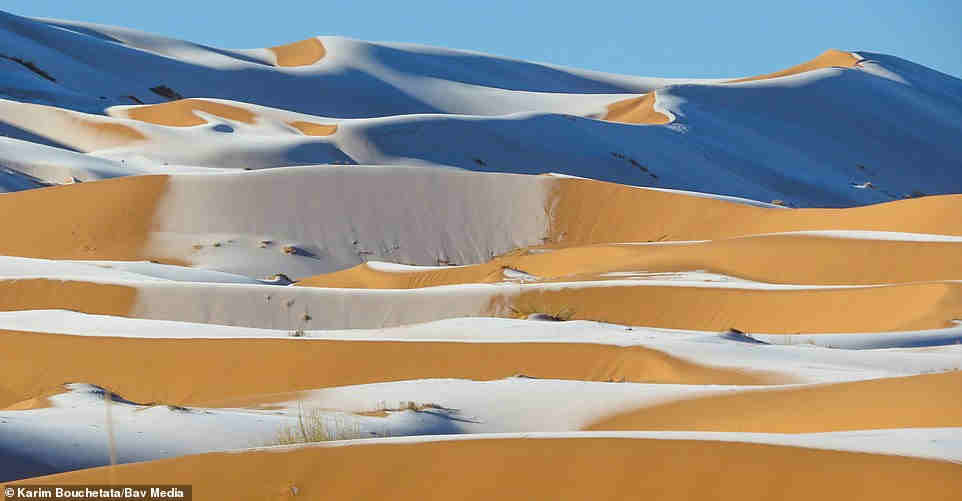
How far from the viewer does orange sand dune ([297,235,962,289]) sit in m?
21.3

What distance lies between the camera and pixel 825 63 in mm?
78500

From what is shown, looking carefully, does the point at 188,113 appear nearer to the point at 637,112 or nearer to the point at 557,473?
the point at 637,112

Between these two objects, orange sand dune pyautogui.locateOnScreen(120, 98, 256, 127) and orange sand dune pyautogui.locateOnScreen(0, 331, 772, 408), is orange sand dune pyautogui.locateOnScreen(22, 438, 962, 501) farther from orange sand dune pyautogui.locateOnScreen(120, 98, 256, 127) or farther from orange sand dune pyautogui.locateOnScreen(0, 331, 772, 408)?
orange sand dune pyautogui.locateOnScreen(120, 98, 256, 127)

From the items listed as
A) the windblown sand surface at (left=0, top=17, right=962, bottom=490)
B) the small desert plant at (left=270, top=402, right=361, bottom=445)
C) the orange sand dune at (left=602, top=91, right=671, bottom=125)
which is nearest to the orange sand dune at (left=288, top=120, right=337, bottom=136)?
the windblown sand surface at (left=0, top=17, right=962, bottom=490)

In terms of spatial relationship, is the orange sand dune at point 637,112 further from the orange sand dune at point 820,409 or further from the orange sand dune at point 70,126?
the orange sand dune at point 820,409

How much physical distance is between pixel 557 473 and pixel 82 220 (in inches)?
1047

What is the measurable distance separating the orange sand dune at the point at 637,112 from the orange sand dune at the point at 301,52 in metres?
22.5

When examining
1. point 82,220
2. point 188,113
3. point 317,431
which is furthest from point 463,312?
point 188,113

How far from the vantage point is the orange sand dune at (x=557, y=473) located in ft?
18.6

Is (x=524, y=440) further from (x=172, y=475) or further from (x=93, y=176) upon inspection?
(x=93, y=176)

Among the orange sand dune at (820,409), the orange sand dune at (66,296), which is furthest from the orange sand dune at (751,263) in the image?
the orange sand dune at (820,409)

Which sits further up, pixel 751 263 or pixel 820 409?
pixel 820 409

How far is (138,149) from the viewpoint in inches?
1796

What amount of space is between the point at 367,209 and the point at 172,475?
Answer: 87.2ft
